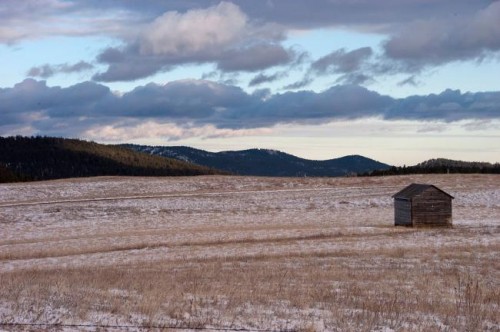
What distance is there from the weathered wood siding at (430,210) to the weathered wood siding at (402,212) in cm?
52

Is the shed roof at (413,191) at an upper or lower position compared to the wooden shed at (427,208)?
upper

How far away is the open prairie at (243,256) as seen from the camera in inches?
573

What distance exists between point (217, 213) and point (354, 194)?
18.6 m

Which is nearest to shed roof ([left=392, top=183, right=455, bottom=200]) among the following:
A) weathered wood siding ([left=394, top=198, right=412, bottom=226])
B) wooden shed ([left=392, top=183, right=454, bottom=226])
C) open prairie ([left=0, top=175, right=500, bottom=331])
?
wooden shed ([left=392, top=183, right=454, bottom=226])

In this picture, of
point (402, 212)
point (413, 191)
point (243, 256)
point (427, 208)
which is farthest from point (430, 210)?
point (243, 256)

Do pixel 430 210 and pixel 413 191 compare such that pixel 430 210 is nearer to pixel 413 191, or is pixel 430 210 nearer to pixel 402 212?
pixel 413 191

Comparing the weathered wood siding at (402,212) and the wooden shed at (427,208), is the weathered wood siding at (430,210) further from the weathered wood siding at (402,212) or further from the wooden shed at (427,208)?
the weathered wood siding at (402,212)

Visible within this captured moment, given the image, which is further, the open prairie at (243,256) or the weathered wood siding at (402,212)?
the weathered wood siding at (402,212)

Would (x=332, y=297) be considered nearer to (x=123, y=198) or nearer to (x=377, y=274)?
(x=377, y=274)

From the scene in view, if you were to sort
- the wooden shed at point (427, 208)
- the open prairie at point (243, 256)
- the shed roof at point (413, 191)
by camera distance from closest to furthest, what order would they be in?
the open prairie at point (243, 256)
the wooden shed at point (427, 208)
the shed roof at point (413, 191)

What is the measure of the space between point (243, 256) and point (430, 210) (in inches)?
872

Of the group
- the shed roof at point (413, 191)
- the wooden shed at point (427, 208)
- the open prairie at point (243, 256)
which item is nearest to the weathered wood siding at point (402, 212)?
the wooden shed at point (427, 208)

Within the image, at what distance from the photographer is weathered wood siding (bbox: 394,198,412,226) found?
52281 millimetres

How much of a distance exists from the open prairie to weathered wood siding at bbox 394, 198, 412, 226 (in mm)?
1267
